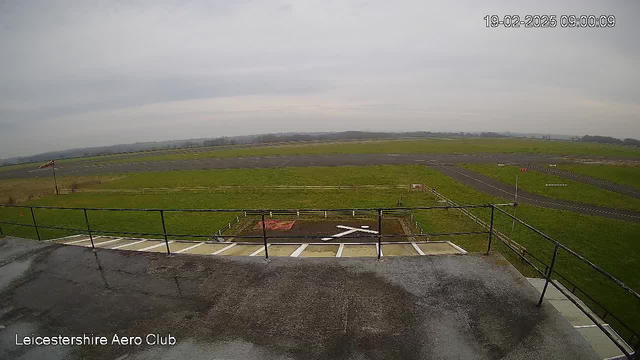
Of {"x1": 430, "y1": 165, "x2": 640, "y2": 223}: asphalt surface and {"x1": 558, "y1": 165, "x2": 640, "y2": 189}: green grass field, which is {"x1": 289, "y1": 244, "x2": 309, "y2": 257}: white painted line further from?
{"x1": 558, "y1": 165, "x2": 640, "y2": 189}: green grass field

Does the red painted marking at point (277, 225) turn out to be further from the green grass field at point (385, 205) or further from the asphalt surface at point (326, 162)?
the asphalt surface at point (326, 162)

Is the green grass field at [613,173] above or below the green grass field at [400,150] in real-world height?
below

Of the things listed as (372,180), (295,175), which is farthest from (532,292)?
(295,175)

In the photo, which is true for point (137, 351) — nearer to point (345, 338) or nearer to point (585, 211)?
point (345, 338)

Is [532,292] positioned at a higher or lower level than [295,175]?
higher

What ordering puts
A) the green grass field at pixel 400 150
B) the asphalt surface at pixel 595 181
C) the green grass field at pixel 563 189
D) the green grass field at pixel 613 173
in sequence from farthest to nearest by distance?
the green grass field at pixel 400 150 → the green grass field at pixel 613 173 → the asphalt surface at pixel 595 181 → the green grass field at pixel 563 189

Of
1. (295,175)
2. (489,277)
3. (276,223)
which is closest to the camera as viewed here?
(489,277)

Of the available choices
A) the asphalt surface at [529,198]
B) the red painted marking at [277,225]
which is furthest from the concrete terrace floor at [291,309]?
the asphalt surface at [529,198]

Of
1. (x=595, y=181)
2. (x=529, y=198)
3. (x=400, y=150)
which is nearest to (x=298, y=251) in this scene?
(x=529, y=198)
